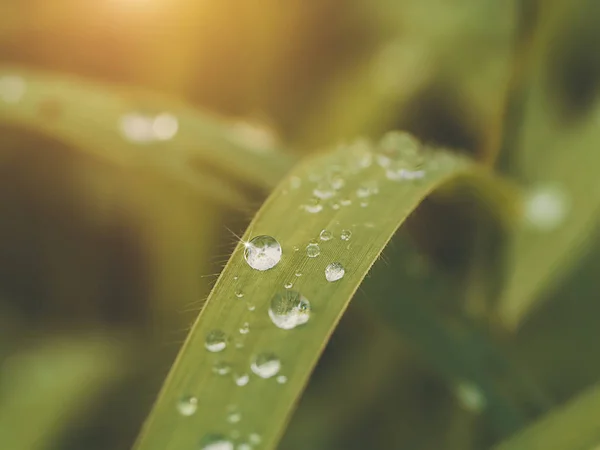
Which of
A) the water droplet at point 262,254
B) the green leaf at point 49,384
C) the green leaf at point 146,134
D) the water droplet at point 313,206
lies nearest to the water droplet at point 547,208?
the green leaf at point 146,134

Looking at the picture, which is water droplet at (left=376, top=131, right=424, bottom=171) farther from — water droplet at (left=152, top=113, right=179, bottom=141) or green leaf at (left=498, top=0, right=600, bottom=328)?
water droplet at (left=152, top=113, right=179, bottom=141)

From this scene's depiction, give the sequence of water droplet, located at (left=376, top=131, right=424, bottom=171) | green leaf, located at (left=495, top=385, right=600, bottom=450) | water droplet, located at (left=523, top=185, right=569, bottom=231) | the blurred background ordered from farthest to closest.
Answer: water droplet, located at (left=523, top=185, right=569, bottom=231) < the blurred background < water droplet, located at (left=376, top=131, right=424, bottom=171) < green leaf, located at (left=495, top=385, right=600, bottom=450)

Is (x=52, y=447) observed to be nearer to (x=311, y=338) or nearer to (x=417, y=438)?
(x=417, y=438)

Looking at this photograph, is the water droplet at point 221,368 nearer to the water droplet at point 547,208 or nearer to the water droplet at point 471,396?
the water droplet at point 471,396

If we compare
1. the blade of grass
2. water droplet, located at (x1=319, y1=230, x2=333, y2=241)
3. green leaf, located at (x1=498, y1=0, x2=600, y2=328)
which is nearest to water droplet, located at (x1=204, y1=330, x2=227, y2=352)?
the blade of grass

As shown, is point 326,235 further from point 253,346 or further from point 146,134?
point 146,134

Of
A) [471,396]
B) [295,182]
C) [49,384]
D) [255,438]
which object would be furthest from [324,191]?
[49,384]

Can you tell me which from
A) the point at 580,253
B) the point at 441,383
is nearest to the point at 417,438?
the point at 441,383
